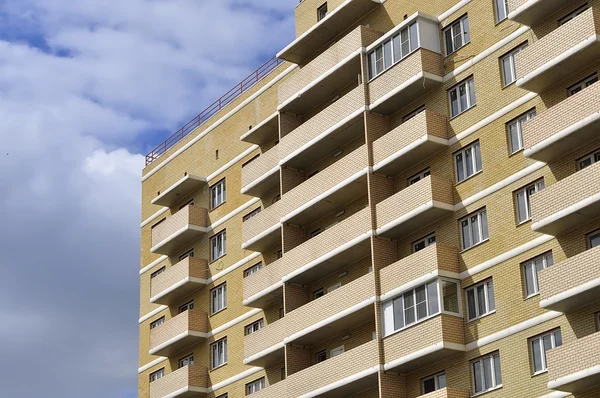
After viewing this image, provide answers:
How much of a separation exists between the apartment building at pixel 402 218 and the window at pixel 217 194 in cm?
9

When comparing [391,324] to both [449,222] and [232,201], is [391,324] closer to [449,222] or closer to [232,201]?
[449,222]

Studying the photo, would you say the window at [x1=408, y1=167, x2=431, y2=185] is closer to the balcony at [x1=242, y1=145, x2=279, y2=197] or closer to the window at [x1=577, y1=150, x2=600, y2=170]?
the window at [x1=577, y1=150, x2=600, y2=170]

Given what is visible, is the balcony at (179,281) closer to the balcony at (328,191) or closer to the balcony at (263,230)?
the balcony at (263,230)

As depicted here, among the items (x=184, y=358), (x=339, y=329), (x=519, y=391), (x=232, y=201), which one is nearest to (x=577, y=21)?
(x=519, y=391)

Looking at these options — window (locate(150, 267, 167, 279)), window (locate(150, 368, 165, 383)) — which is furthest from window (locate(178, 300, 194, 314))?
window (locate(150, 368, 165, 383))

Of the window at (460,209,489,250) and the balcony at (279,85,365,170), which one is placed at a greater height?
the balcony at (279,85,365,170)

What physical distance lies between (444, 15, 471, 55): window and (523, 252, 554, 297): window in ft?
37.2

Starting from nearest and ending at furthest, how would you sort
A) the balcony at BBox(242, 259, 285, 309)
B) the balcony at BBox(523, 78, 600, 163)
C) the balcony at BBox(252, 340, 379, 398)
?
1. the balcony at BBox(523, 78, 600, 163)
2. the balcony at BBox(252, 340, 379, 398)
3. the balcony at BBox(242, 259, 285, 309)

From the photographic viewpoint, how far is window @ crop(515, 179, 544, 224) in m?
47.9

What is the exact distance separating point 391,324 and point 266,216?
1266 centimetres

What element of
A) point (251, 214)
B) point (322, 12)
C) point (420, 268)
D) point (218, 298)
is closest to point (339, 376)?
point (420, 268)

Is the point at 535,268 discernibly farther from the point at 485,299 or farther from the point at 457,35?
the point at 457,35

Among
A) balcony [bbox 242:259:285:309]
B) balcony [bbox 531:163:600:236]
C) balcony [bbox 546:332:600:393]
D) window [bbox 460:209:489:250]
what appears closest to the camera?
balcony [bbox 546:332:600:393]

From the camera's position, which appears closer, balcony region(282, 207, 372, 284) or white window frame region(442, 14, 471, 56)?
white window frame region(442, 14, 471, 56)
